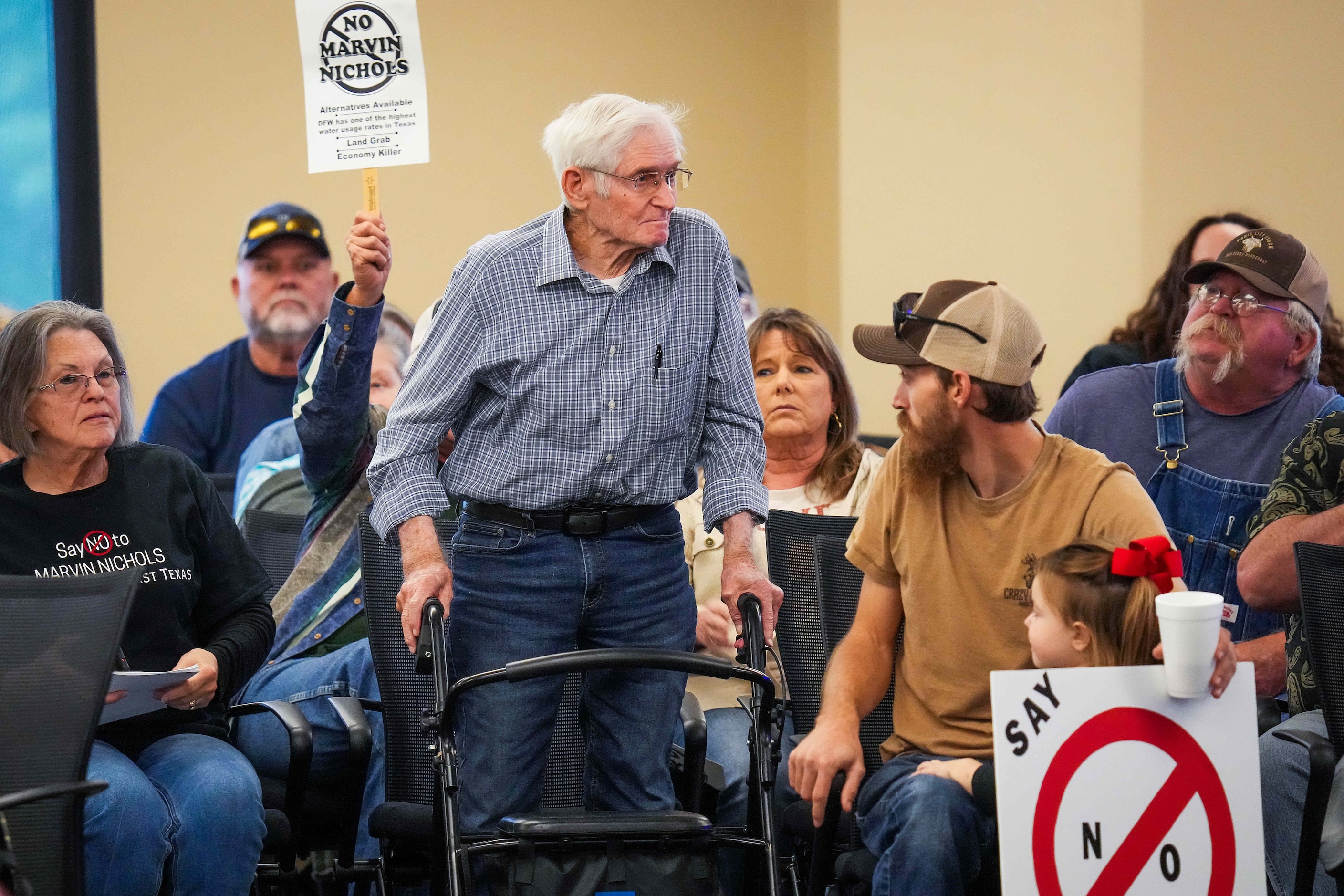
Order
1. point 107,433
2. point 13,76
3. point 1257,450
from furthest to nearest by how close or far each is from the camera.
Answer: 1. point 13,76
2. point 1257,450
3. point 107,433

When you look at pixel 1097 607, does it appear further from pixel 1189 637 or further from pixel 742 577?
pixel 742 577

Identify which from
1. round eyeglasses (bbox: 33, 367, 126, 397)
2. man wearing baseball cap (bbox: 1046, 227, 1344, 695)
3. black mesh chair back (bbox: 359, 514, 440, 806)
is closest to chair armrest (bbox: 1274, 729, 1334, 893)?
man wearing baseball cap (bbox: 1046, 227, 1344, 695)

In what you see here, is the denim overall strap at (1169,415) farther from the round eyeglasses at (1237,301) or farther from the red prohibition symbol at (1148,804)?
the red prohibition symbol at (1148,804)

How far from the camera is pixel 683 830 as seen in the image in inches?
82.6

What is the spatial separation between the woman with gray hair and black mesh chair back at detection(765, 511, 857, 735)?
1045 millimetres

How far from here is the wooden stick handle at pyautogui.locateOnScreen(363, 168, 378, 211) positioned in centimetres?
279

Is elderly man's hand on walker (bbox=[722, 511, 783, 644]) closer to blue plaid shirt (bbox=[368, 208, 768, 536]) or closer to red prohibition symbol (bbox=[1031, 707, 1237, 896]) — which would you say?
blue plaid shirt (bbox=[368, 208, 768, 536])

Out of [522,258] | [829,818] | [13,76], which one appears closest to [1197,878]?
→ [829,818]

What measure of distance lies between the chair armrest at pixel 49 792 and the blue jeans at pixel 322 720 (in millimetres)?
793

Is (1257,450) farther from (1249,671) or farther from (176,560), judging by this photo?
(176,560)

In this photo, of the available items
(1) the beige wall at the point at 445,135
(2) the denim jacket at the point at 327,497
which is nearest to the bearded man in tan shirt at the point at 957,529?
(2) the denim jacket at the point at 327,497

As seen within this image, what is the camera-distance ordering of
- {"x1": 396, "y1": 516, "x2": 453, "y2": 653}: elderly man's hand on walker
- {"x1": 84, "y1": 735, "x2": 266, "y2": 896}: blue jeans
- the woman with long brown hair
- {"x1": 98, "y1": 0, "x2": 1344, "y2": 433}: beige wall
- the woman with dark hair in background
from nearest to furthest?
1. {"x1": 396, "y1": 516, "x2": 453, "y2": 653}: elderly man's hand on walker
2. {"x1": 84, "y1": 735, "x2": 266, "y2": 896}: blue jeans
3. the woman with long brown hair
4. the woman with dark hair in background
5. {"x1": 98, "y1": 0, "x2": 1344, "y2": 433}: beige wall

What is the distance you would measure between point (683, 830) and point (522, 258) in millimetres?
1035

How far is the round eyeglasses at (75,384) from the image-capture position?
275 centimetres
